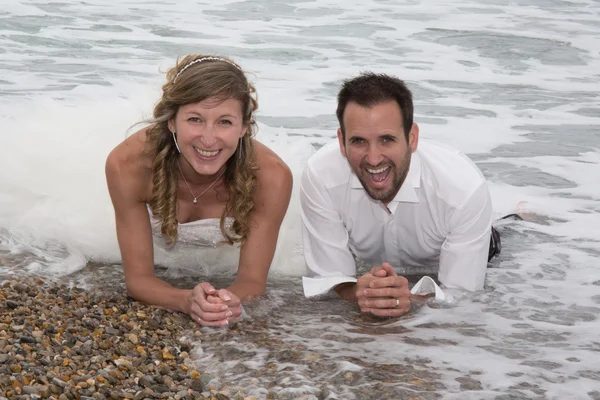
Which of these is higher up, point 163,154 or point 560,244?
point 163,154

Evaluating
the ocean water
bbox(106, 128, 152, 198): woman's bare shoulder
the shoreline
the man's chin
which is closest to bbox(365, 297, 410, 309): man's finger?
the ocean water

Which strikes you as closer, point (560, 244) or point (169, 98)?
point (169, 98)

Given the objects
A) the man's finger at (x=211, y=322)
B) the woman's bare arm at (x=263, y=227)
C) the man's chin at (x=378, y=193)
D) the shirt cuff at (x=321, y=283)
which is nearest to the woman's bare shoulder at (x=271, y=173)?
the woman's bare arm at (x=263, y=227)

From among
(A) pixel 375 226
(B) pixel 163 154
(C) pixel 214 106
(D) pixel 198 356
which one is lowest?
(D) pixel 198 356

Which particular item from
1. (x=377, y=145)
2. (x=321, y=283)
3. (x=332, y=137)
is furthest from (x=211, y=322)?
(x=332, y=137)

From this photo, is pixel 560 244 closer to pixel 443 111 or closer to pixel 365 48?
pixel 443 111

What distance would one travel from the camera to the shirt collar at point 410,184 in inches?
199

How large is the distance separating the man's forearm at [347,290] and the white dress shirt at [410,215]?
44mm

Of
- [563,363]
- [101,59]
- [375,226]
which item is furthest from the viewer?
[101,59]

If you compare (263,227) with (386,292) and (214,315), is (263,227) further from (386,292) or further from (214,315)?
(386,292)

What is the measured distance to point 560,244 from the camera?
21.1 feet

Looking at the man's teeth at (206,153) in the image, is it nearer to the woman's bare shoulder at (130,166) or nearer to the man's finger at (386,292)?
the woman's bare shoulder at (130,166)

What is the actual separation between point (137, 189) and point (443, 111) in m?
6.14

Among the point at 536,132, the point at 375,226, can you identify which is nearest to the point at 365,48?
the point at 536,132
